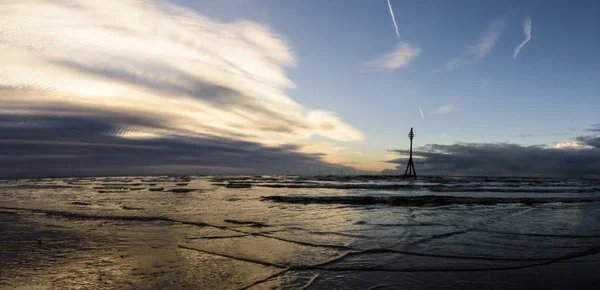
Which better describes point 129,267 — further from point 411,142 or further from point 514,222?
point 411,142

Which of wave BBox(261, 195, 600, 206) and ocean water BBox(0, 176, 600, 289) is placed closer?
ocean water BBox(0, 176, 600, 289)

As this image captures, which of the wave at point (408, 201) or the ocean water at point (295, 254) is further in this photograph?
the wave at point (408, 201)

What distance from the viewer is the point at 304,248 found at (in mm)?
8375

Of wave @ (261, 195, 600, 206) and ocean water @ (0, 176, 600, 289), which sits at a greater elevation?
A: ocean water @ (0, 176, 600, 289)

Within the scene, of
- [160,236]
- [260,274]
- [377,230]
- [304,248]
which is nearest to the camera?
[260,274]

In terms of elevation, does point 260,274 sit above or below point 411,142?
below

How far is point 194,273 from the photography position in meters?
6.17

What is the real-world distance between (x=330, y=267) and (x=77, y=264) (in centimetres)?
552

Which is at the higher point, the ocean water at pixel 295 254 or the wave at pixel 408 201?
the ocean water at pixel 295 254

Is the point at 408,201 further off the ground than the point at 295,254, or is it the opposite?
the point at 295,254

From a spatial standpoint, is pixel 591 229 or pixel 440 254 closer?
pixel 440 254

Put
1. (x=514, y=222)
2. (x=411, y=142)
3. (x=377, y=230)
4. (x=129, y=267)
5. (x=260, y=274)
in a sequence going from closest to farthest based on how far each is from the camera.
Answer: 1. (x=260, y=274)
2. (x=129, y=267)
3. (x=377, y=230)
4. (x=514, y=222)
5. (x=411, y=142)

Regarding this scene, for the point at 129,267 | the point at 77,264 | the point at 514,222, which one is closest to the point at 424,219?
the point at 514,222

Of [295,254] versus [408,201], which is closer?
[295,254]
